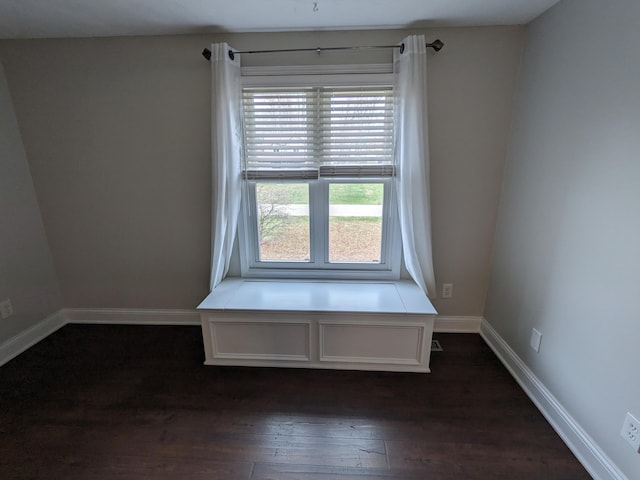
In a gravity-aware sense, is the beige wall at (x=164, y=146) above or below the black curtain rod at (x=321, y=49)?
below

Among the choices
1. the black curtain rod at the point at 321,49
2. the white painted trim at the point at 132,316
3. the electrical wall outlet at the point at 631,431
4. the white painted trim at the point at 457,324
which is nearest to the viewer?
the electrical wall outlet at the point at 631,431

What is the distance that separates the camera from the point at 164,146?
2236 mm

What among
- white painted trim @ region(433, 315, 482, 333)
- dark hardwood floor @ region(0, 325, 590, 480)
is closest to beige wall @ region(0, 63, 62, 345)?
dark hardwood floor @ region(0, 325, 590, 480)

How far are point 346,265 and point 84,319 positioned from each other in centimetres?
243

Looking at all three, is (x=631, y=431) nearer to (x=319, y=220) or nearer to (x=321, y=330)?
(x=321, y=330)

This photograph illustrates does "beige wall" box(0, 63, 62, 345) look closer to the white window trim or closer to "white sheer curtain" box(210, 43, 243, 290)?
"white sheer curtain" box(210, 43, 243, 290)

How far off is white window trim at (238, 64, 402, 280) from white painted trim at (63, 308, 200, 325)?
26.8 inches

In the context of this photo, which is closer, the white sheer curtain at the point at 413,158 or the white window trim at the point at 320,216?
the white sheer curtain at the point at 413,158

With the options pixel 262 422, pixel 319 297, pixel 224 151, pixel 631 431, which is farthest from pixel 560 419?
pixel 224 151

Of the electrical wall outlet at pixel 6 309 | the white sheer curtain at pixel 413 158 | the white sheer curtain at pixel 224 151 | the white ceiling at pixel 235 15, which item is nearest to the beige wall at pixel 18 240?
the electrical wall outlet at pixel 6 309

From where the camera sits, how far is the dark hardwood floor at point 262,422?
1394 mm

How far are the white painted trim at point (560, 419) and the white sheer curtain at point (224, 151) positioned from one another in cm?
217

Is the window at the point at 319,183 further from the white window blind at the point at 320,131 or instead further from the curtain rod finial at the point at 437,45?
the curtain rod finial at the point at 437,45

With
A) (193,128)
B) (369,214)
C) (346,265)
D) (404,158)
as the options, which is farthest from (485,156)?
(193,128)
